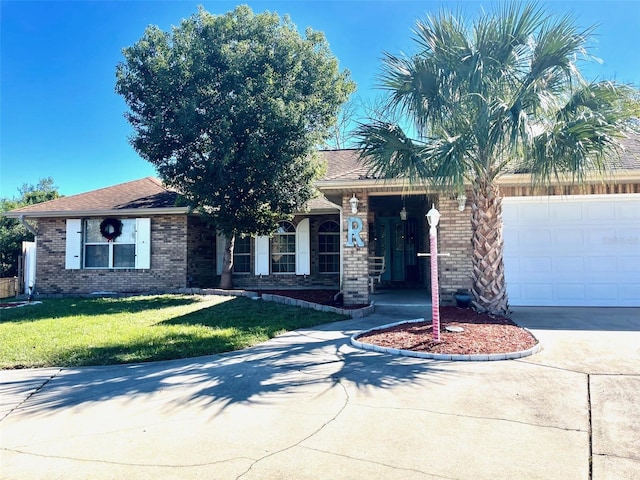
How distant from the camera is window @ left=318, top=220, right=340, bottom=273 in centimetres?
1451

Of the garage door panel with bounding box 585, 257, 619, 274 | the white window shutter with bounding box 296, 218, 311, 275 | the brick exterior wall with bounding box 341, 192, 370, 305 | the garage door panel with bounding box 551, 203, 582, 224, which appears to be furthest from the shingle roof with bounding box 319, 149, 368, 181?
the garage door panel with bounding box 585, 257, 619, 274

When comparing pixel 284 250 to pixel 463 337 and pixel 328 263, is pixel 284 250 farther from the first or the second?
pixel 463 337

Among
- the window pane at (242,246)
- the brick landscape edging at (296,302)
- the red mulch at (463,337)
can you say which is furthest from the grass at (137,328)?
the window pane at (242,246)

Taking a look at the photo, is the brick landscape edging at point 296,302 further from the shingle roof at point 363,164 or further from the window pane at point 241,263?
the shingle roof at point 363,164

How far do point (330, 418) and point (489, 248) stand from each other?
208 inches

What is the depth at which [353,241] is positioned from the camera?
1008cm

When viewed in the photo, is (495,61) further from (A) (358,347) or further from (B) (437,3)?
(A) (358,347)

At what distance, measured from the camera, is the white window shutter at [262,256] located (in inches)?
574

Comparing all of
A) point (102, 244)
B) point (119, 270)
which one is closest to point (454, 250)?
point (119, 270)

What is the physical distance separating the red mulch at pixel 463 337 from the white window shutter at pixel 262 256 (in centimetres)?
792

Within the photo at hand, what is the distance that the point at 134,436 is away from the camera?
136 inches

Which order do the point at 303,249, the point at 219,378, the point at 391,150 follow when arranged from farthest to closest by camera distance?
the point at 303,249 < the point at 391,150 < the point at 219,378

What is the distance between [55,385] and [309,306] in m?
5.98

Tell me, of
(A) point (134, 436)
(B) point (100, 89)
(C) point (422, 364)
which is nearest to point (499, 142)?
(C) point (422, 364)
